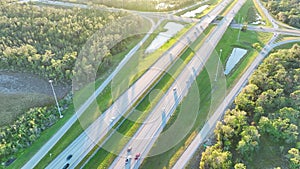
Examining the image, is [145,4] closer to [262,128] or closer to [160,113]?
[160,113]

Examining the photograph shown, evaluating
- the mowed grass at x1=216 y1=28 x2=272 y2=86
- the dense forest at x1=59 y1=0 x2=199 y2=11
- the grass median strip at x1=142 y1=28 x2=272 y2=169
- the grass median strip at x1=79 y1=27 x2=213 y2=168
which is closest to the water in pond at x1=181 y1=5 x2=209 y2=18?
the dense forest at x1=59 y1=0 x2=199 y2=11

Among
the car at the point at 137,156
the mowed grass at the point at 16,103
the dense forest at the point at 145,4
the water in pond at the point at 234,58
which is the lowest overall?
the car at the point at 137,156

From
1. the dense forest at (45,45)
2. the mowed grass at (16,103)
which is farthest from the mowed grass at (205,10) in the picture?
the mowed grass at (16,103)

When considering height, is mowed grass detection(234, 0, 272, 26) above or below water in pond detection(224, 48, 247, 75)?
above

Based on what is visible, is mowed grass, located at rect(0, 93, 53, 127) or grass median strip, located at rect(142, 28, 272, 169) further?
mowed grass, located at rect(0, 93, 53, 127)

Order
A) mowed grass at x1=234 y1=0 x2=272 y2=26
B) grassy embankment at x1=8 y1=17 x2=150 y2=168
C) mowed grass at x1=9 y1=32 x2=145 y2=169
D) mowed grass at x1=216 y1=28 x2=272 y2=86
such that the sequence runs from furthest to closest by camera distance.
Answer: mowed grass at x1=234 y1=0 x2=272 y2=26, mowed grass at x1=216 y1=28 x2=272 y2=86, mowed grass at x1=9 y1=32 x2=145 y2=169, grassy embankment at x1=8 y1=17 x2=150 y2=168

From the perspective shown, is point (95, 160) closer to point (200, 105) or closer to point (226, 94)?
point (200, 105)

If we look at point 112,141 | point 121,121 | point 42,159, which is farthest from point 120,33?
point 42,159

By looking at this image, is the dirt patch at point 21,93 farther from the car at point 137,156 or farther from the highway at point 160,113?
the car at point 137,156

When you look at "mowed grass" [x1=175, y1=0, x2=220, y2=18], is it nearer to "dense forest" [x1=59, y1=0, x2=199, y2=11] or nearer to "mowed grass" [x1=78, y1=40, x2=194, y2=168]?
"dense forest" [x1=59, y1=0, x2=199, y2=11]
